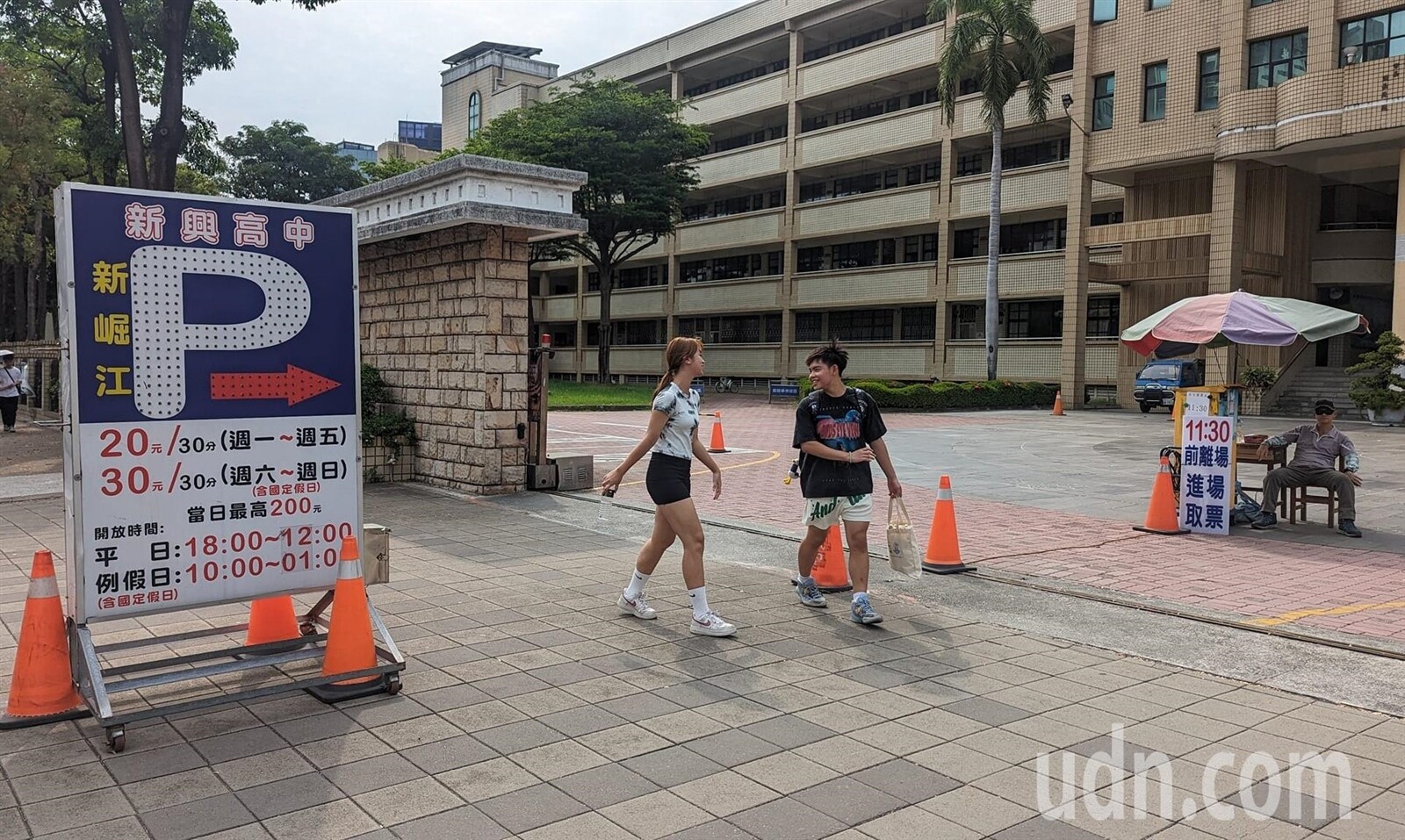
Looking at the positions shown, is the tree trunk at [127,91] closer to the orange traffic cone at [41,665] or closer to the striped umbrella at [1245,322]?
the orange traffic cone at [41,665]

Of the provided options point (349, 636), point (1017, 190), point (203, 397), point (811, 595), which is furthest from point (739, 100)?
point (349, 636)

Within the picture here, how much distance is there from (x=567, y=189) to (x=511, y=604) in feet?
21.4

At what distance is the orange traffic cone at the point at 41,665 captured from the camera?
178 inches

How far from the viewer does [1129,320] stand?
115ft

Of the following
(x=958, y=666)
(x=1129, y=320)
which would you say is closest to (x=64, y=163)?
(x=958, y=666)

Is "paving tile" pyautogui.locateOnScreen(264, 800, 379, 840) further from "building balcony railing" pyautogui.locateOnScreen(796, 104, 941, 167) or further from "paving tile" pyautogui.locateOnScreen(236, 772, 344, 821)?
"building balcony railing" pyautogui.locateOnScreen(796, 104, 941, 167)

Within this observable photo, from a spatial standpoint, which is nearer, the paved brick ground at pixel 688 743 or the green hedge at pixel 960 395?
the paved brick ground at pixel 688 743

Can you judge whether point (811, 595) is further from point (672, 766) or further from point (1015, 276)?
point (1015, 276)

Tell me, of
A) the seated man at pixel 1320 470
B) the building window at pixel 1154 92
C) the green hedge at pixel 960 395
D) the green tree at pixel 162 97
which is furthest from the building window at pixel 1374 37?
the green tree at pixel 162 97

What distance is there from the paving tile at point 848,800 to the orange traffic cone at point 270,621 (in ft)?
10.2

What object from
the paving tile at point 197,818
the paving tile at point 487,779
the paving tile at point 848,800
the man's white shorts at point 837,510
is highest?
the man's white shorts at point 837,510

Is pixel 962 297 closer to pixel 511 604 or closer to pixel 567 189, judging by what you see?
pixel 567 189

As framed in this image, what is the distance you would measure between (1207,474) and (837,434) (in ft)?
19.0

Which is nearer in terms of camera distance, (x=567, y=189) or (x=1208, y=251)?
(x=567, y=189)
